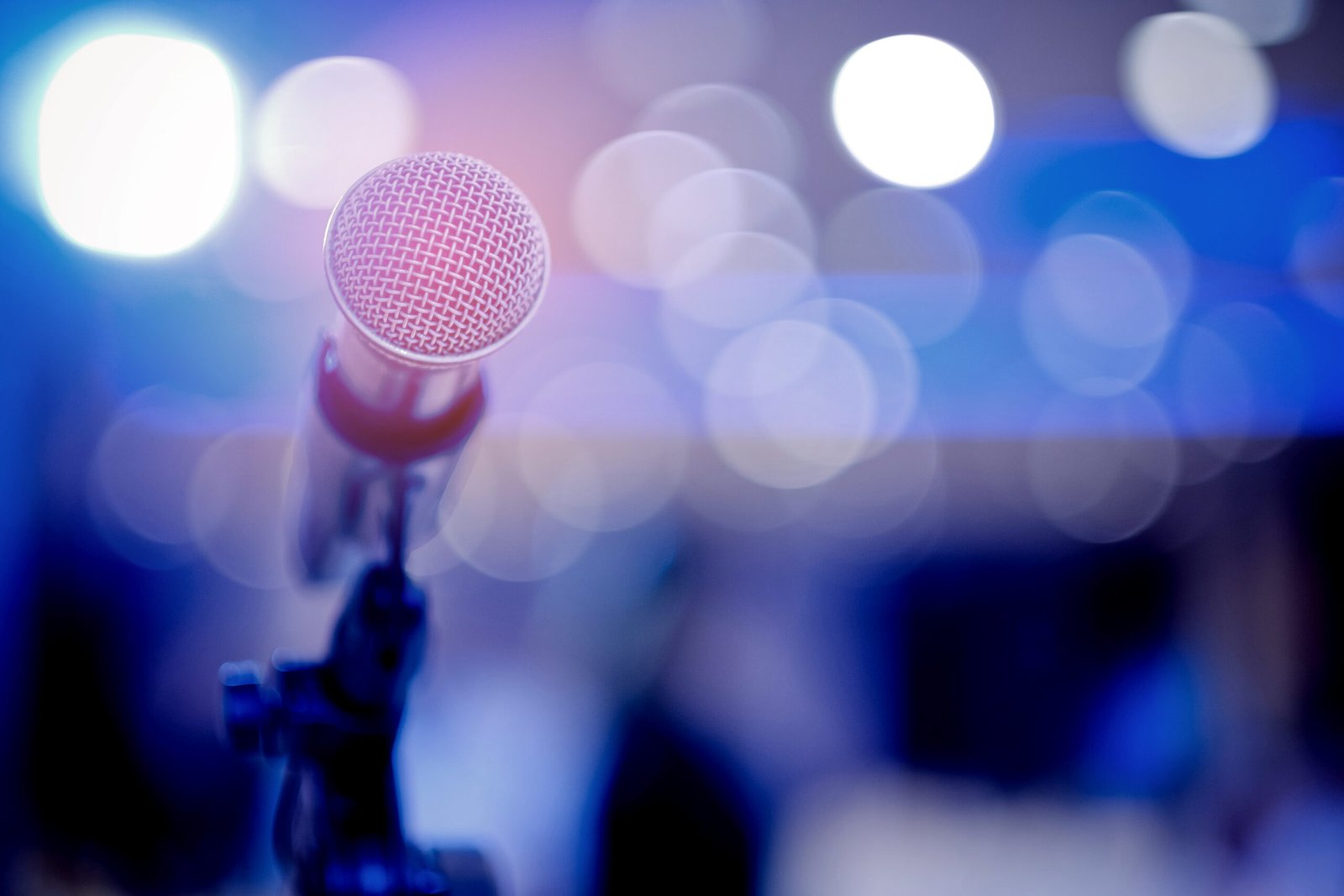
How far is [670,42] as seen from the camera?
7.71 feet

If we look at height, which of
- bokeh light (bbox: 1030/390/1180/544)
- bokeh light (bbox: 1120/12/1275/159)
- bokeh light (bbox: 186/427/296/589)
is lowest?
bokeh light (bbox: 186/427/296/589)

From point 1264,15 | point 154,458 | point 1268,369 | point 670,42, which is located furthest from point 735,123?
point 1268,369

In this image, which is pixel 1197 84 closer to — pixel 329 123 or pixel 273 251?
pixel 329 123

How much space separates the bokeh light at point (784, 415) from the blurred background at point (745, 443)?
26 millimetres

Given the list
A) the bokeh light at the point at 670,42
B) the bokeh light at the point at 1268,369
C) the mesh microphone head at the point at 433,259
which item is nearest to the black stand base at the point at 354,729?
the mesh microphone head at the point at 433,259

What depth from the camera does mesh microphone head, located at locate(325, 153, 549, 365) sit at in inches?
21.0

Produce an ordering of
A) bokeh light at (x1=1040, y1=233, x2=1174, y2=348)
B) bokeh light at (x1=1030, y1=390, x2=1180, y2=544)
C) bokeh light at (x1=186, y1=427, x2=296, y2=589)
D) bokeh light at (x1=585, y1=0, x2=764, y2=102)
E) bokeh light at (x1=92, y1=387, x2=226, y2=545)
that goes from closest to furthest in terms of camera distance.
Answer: bokeh light at (x1=585, y1=0, x2=764, y2=102), bokeh light at (x1=92, y1=387, x2=226, y2=545), bokeh light at (x1=186, y1=427, x2=296, y2=589), bokeh light at (x1=1040, y1=233, x2=1174, y2=348), bokeh light at (x1=1030, y1=390, x2=1180, y2=544)

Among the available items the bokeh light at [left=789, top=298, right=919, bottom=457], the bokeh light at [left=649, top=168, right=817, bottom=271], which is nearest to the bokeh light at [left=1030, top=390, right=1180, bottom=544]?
the bokeh light at [left=789, top=298, right=919, bottom=457]

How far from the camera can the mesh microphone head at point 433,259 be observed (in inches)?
21.0

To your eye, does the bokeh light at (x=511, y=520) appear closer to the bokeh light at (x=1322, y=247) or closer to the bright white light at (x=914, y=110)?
the bright white light at (x=914, y=110)

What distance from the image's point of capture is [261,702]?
643mm

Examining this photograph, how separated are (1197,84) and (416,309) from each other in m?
2.67

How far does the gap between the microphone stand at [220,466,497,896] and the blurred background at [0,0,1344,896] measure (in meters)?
0.96

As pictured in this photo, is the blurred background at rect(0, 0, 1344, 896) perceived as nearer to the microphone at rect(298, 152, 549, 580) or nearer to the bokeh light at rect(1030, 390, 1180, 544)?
the bokeh light at rect(1030, 390, 1180, 544)
